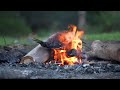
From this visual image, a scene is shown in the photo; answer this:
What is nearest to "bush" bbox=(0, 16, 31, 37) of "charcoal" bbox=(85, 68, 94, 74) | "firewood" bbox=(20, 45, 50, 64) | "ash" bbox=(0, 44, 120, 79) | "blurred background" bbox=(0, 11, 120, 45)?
"blurred background" bbox=(0, 11, 120, 45)

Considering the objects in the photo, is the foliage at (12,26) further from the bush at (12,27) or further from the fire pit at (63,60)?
the fire pit at (63,60)

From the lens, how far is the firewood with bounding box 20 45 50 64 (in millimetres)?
5062

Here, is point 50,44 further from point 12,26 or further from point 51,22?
point 51,22

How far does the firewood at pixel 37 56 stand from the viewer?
5.06 m

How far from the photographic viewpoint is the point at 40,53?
16.8ft

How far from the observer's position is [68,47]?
5.20m

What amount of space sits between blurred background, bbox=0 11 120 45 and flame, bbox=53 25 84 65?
2381 millimetres

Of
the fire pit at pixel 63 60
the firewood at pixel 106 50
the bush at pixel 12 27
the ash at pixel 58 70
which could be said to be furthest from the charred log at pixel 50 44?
the bush at pixel 12 27

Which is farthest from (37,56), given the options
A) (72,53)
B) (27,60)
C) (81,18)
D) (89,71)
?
(81,18)

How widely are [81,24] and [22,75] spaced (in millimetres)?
5971

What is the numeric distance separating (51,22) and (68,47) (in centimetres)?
631

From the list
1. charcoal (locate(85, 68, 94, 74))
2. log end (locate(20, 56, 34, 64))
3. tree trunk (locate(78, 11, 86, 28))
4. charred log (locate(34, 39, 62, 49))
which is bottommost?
charcoal (locate(85, 68, 94, 74))

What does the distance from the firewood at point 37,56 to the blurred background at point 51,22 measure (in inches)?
102

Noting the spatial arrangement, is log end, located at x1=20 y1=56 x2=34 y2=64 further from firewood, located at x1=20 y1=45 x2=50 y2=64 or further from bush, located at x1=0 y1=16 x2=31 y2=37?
bush, located at x1=0 y1=16 x2=31 y2=37
